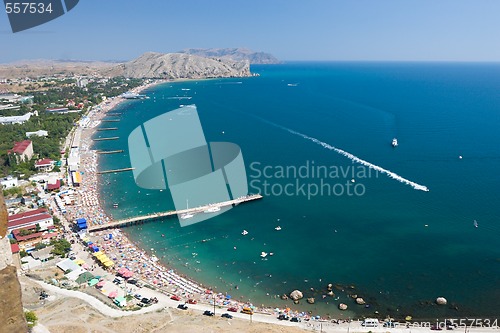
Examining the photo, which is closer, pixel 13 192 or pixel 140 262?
pixel 140 262

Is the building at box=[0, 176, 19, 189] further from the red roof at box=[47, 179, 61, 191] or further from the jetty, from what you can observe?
the jetty

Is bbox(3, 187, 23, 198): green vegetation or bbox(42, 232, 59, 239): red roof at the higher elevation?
bbox(3, 187, 23, 198): green vegetation

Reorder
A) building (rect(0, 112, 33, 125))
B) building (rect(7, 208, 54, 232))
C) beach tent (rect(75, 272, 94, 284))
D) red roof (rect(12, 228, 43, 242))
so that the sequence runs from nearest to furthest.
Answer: beach tent (rect(75, 272, 94, 284)), red roof (rect(12, 228, 43, 242)), building (rect(7, 208, 54, 232)), building (rect(0, 112, 33, 125))

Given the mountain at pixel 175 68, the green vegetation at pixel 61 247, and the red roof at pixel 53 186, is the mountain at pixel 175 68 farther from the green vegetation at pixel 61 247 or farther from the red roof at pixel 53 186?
the green vegetation at pixel 61 247

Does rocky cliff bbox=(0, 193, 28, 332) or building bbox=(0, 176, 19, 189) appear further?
building bbox=(0, 176, 19, 189)

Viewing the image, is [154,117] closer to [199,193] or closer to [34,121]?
[34,121]

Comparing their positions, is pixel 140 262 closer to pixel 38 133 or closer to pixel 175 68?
pixel 38 133

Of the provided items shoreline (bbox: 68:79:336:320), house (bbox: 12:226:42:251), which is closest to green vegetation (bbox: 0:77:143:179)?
shoreline (bbox: 68:79:336:320)

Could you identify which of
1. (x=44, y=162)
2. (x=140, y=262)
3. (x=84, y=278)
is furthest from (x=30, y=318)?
(x=44, y=162)
